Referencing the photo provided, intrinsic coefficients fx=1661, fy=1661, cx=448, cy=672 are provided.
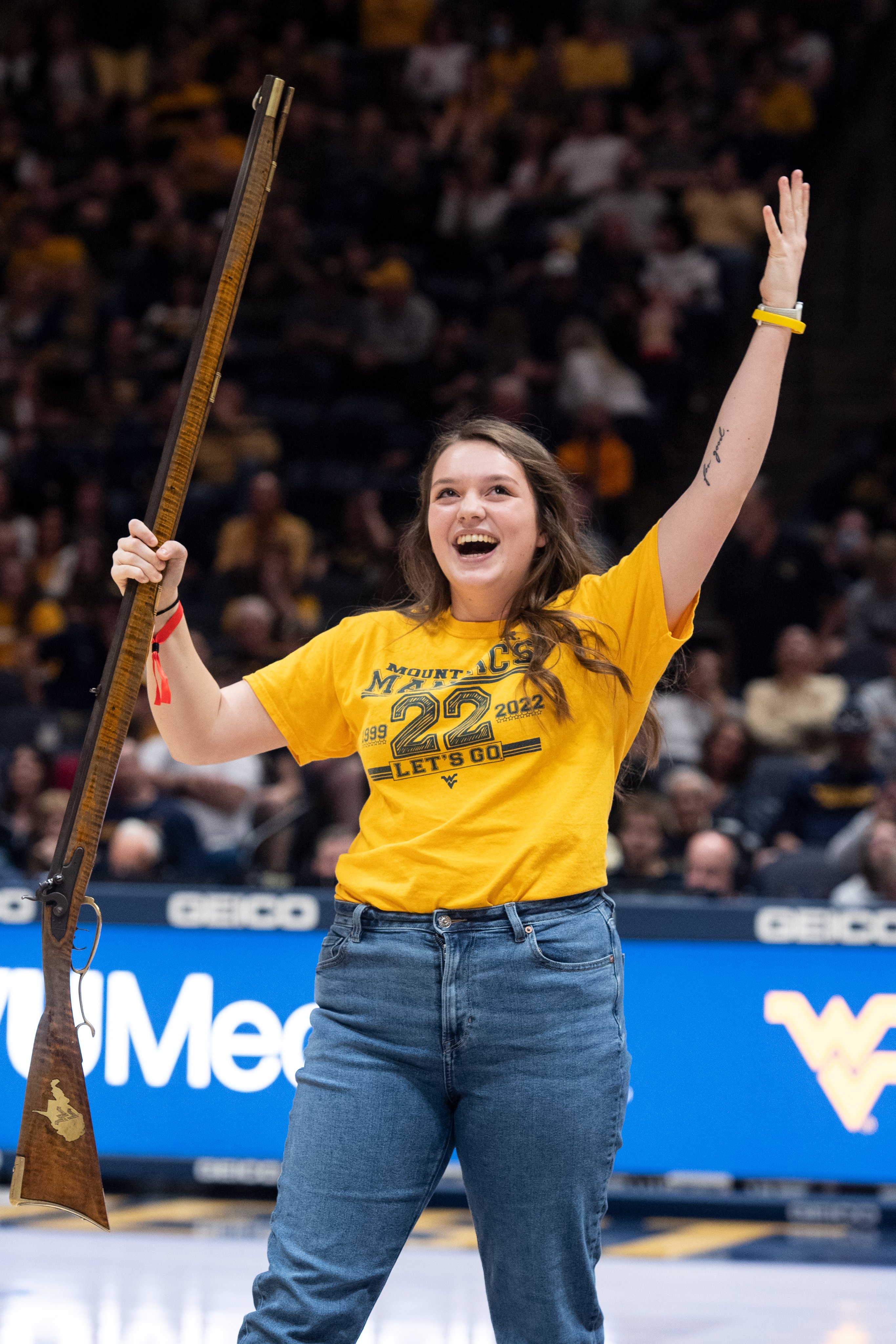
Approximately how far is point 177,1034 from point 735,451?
3891 millimetres

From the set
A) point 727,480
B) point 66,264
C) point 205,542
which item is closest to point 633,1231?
point 727,480

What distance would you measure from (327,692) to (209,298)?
26.0 inches

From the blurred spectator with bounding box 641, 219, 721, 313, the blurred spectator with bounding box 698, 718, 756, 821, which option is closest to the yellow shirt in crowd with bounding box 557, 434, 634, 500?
the blurred spectator with bounding box 641, 219, 721, 313

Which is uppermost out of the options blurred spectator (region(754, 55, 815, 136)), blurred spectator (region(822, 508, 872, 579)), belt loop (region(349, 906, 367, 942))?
blurred spectator (region(754, 55, 815, 136))

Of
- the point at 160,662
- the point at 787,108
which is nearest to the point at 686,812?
the point at 160,662

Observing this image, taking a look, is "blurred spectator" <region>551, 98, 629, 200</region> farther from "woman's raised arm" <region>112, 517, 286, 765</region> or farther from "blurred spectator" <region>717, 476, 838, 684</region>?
"woman's raised arm" <region>112, 517, 286, 765</region>

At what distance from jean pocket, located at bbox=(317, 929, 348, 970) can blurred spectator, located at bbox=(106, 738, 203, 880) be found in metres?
4.94

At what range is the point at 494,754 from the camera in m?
2.45

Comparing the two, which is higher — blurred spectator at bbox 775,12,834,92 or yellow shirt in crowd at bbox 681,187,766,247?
blurred spectator at bbox 775,12,834,92

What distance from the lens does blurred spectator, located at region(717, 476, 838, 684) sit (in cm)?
962

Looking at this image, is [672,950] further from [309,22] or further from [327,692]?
[309,22]

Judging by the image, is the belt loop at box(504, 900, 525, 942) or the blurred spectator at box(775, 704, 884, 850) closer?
the belt loop at box(504, 900, 525, 942)

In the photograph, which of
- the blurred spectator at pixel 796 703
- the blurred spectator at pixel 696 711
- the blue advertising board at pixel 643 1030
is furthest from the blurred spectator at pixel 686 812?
the blue advertising board at pixel 643 1030

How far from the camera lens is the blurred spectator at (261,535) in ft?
34.3
